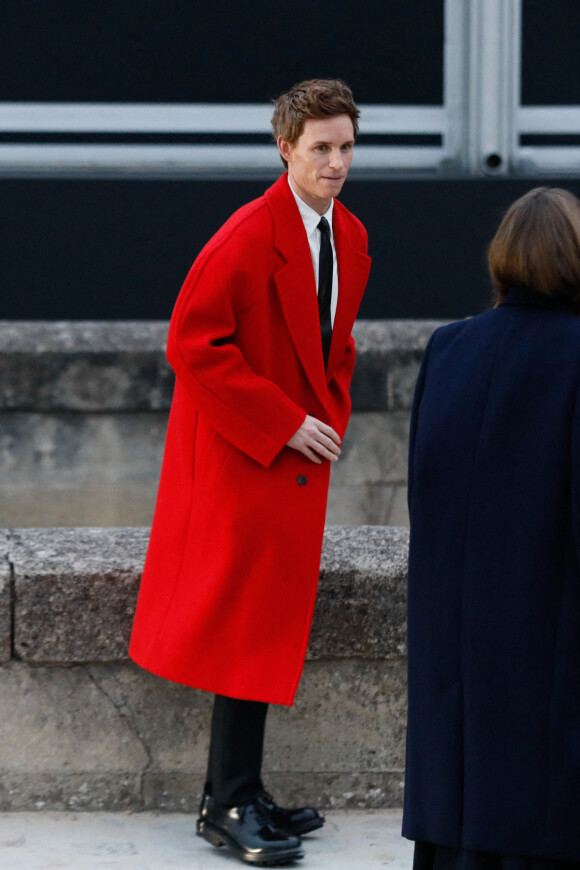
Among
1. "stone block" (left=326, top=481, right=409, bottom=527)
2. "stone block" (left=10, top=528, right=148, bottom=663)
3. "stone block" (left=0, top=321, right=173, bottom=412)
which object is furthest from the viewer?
"stone block" (left=326, top=481, right=409, bottom=527)

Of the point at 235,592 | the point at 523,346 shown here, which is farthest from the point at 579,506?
the point at 235,592

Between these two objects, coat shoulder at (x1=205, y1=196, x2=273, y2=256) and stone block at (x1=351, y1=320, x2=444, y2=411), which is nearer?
coat shoulder at (x1=205, y1=196, x2=273, y2=256)

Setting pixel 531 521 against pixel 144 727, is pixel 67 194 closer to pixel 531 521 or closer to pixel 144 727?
pixel 144 727

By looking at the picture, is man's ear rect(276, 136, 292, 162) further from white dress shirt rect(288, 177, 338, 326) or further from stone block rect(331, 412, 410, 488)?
stone block rect(331, 412, 410, 488)

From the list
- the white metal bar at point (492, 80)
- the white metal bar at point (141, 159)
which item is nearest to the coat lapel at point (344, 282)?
the white metal bar at point (141, 159)

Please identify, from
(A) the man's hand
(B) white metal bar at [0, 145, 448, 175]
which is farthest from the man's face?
(B) white metal bar at [0, 145, 448, 175]

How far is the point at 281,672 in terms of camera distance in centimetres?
297

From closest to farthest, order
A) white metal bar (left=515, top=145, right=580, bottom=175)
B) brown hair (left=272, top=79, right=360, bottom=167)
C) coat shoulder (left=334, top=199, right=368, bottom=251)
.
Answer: brown hair (left=272, top=79, right=360, bottom=167) < coat shoulder (left=334, top=199, right=368, bottom=251) < white metal bar (left=515, top=145, right=580, bottom=175)

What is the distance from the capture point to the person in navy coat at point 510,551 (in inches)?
88.4

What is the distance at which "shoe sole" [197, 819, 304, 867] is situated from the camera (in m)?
3.02

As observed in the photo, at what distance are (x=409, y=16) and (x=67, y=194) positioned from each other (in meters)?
1.80

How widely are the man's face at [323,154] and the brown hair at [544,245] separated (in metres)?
0.67

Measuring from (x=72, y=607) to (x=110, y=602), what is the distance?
0.09 meters

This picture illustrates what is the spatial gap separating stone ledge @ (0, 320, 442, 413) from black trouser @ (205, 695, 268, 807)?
3.03 m
